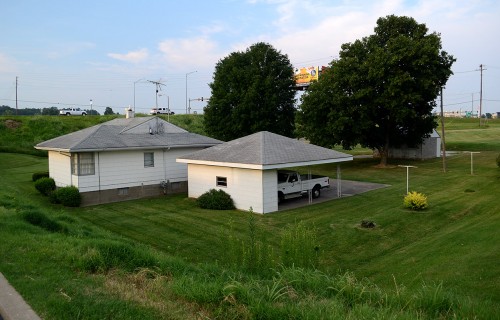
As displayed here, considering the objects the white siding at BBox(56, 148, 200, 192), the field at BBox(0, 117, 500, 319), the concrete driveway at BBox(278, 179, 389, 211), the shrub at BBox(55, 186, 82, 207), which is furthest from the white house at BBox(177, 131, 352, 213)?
the shrub at BBox(55, 186, 82, 207)

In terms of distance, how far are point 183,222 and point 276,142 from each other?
803cm

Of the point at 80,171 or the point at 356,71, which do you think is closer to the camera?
the point at 80,171

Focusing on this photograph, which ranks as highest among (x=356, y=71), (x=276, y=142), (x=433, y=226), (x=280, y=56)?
(x=280, y=56)

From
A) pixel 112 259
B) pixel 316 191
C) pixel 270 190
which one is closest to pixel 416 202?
pixel 316 191

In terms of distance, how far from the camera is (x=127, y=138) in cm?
2683

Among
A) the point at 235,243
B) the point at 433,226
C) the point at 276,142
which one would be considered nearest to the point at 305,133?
the point at 276,142

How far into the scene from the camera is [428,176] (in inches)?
1330

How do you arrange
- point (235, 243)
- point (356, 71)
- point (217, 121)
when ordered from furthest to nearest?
point (217, 121), point (356, 71), point (235, 243)

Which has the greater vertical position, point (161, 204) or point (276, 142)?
point (276, 142)

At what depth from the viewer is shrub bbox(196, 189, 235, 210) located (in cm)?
2264

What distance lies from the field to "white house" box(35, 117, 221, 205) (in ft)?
5.00

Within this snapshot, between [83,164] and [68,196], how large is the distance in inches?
79.9

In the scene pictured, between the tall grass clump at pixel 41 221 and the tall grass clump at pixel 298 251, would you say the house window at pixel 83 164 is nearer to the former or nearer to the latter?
the tall grass clump at pixel 41 221

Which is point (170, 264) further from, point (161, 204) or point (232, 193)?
point (161, 204)
